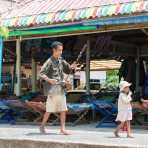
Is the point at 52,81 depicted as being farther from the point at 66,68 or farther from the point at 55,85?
the point at 66,68

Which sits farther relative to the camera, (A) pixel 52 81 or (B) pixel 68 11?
(B) pixel 68 11

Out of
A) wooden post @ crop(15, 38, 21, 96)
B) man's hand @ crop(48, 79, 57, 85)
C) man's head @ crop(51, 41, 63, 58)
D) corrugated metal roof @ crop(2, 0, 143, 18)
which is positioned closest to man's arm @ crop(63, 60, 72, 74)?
man's head @ crop(51, 41, 63, 58)

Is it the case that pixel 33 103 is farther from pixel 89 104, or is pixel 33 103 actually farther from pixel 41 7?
pixel 41 7

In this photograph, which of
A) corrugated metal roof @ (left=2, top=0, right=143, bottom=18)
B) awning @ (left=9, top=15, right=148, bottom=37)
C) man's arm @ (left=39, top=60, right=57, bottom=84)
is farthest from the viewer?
corrugated metal roof @ (left=2, top=0, right=143, bottom=18)

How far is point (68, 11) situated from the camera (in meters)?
12.1

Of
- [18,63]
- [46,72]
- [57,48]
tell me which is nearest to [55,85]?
[46,72]

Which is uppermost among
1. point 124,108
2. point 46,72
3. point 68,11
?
point 68,11

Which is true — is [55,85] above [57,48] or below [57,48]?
below

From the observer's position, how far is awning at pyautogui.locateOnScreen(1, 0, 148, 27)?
11016mm

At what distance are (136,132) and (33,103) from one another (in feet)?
9.18

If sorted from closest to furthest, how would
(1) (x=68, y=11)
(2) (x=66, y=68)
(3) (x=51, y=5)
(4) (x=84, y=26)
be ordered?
(2) (x=66, y=68), (4) (x=84, y=26), (1) (x=68, y=11), (3) (x=51, y=5)

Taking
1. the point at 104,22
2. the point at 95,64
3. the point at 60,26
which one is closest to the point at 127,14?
the point at 104,22

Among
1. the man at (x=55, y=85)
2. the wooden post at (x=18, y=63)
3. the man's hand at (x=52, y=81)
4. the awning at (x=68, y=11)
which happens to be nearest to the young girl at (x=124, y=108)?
the man at (x=55, y=85)

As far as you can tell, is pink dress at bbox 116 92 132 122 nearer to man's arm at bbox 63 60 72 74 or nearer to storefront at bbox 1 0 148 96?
man's arm at bbox 63 60 72 74
